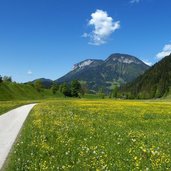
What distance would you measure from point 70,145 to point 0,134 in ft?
28.2

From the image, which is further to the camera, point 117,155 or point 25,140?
point 25,140

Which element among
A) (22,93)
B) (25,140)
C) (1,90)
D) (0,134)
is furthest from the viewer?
(22,93)

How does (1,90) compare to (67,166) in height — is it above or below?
above

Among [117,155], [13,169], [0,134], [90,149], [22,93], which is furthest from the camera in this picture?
[22,93]

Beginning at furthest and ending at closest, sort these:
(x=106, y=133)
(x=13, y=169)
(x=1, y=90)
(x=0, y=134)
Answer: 1. (x=1, y=90)
2. (x=0, y=134)
3. (x=106, y=133)
4. (x=13, y=169)

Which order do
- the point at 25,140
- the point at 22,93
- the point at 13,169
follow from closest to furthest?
the point at 13,169 → the point at 25,140 → the point at 22,93

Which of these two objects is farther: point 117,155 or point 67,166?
point 117,155

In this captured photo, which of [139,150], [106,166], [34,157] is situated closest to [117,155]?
[139,150]

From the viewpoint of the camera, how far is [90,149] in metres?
15.1

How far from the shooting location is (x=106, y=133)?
2048 centimetres

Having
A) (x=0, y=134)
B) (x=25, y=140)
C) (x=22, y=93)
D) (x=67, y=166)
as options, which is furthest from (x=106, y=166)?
(x=22, y=93)

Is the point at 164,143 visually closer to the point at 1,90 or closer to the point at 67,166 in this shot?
the point at 67,166

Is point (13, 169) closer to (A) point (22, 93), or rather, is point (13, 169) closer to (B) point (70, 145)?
(B) point (70, 145)

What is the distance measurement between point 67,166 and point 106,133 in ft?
26.8
